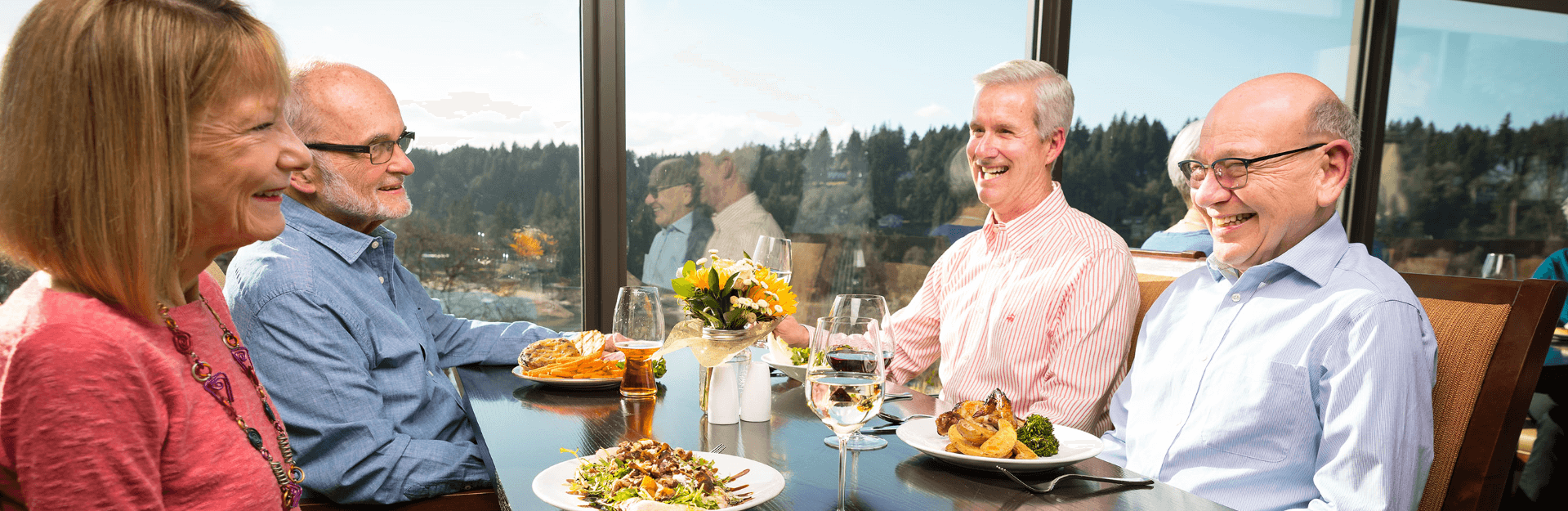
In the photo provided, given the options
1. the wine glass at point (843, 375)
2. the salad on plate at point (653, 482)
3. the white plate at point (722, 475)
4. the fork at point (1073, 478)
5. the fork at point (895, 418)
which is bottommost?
the fork at point (895, 418)

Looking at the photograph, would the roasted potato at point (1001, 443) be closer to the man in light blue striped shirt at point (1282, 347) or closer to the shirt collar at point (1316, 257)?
the man in light blue striped shirt at point (1282, 347)

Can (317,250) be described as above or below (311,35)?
below

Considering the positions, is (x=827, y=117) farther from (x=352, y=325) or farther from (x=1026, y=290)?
(x=352, y=325)

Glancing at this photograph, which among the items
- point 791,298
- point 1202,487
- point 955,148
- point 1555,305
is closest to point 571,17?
point 955,148

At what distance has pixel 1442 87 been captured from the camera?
396 cm

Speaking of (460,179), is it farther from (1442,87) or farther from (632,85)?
(1442,87)

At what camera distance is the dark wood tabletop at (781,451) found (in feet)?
3.61

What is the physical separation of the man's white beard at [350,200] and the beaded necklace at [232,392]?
32.4 inches

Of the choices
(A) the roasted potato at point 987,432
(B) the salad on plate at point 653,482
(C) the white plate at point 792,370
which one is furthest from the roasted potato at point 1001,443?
(C) the white plate at point 792,370

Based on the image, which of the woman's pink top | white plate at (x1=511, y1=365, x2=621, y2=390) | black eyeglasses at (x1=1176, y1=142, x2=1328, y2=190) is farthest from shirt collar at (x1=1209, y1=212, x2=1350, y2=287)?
the woman's pink top

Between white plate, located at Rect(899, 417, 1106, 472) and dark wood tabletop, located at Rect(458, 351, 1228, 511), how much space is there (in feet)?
0.06

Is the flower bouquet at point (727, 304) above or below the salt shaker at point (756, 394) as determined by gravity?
above

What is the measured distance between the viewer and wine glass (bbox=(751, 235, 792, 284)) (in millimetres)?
1681

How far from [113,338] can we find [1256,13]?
162 inches
